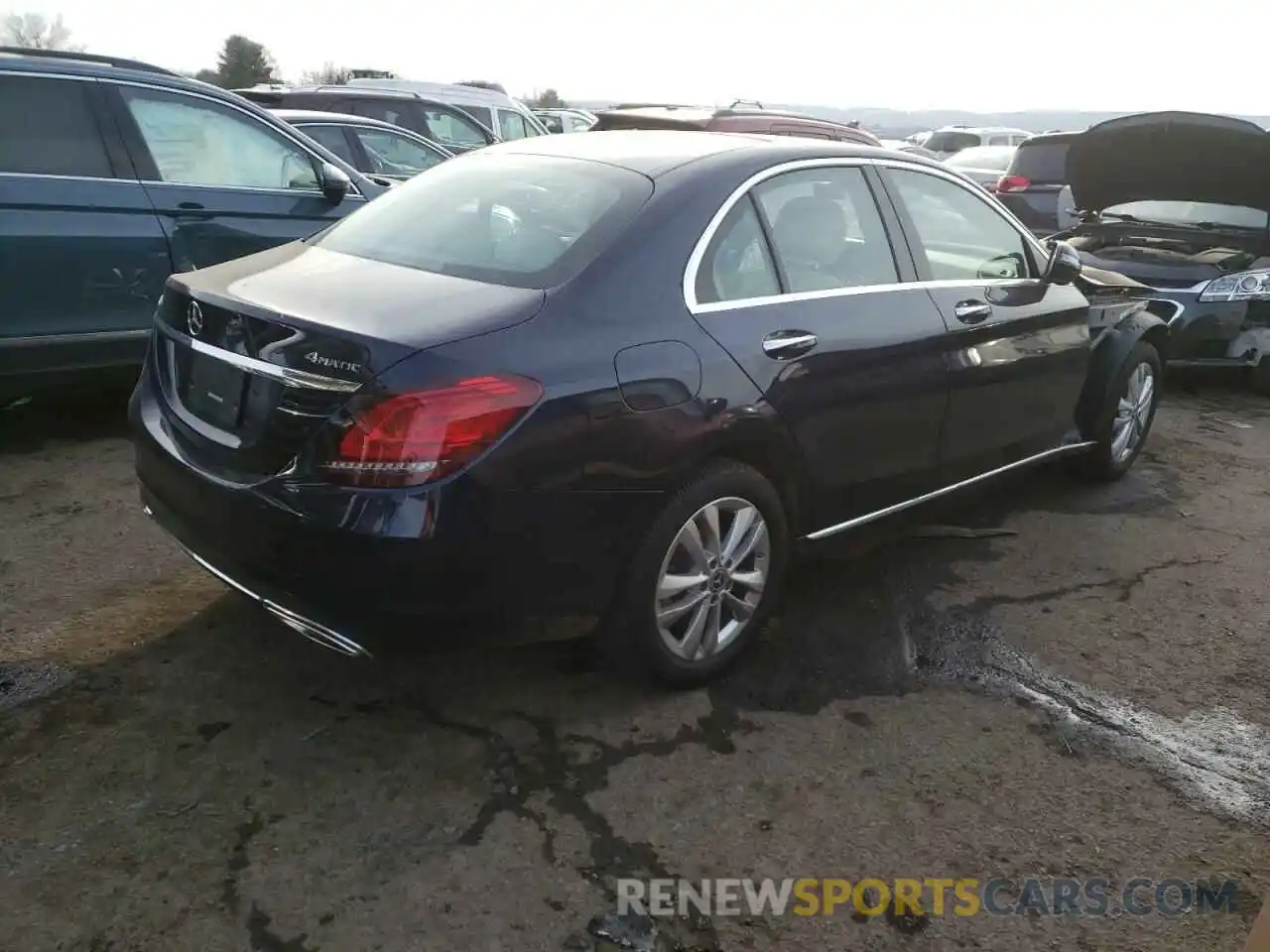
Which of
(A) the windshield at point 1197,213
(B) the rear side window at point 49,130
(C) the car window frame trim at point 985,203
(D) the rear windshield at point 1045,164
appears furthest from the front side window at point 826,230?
(D) the rear windshield at point 1045,164

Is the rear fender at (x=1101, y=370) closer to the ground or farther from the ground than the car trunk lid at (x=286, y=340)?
closer to the ground

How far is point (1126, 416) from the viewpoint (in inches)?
205

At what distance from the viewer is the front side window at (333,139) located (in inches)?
332

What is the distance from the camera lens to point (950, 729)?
313 centimetres

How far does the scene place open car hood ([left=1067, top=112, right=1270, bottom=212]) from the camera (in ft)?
22.8

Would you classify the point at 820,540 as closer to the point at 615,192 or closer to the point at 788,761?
the point at 788,761

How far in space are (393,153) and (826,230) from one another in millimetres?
6591

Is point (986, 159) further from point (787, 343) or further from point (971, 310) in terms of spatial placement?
point (787, 343)

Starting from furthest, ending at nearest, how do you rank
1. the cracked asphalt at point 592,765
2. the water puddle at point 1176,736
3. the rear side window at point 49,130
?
the rear side window at point 49,130 → the water puddle at point 1176,736 → the cracked asphalt at point 592,765

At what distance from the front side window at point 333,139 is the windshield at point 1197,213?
599cm

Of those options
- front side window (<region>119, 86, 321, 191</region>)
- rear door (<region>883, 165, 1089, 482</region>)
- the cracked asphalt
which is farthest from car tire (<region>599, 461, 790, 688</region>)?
front side window (<region>119, 86, 321, 191</region>)

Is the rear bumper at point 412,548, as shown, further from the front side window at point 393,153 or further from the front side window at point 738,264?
→ the front side window at point 393,153

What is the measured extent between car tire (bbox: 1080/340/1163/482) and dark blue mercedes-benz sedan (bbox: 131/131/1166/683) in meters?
1.18

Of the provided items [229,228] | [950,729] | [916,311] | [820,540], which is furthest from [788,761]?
[229,228]
